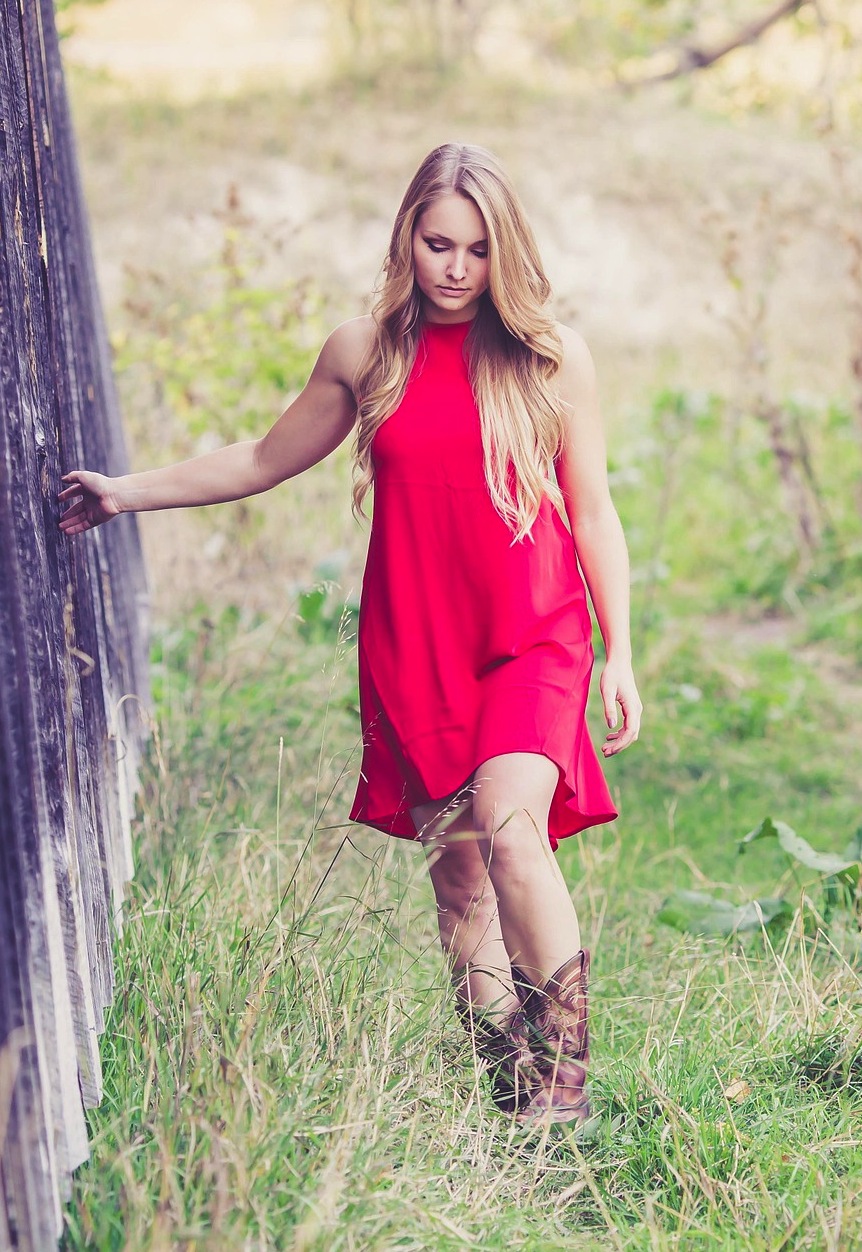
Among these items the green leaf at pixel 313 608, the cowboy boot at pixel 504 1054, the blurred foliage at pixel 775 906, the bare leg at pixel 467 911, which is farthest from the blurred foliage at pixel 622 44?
the cowboy boot at pixel 504 1054

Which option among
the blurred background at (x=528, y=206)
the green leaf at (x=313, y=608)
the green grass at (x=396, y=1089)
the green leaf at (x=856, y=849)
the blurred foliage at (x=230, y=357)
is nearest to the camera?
the green grass at (x=396, y=1089)

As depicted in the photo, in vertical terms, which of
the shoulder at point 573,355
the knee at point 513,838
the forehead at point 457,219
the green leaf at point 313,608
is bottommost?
the knee at point 513,838

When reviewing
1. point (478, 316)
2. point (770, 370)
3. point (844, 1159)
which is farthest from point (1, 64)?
point (770, 370)

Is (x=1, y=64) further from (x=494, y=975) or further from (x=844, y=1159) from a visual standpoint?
(x=844, y=1159)

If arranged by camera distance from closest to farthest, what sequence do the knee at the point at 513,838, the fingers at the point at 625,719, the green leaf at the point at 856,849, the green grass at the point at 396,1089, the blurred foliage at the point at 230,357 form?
the green grass at the point at 396,1089
the knee at the point at 513,838
the fingers at the point at 625,719
the green leaf at the point at 856,849
the blurred foliage at the point at 230,357

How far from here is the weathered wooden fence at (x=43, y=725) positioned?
1683mm

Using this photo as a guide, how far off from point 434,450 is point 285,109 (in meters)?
17.5

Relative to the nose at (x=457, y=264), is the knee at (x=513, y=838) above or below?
below

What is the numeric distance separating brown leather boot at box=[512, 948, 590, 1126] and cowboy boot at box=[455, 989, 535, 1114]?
2cm

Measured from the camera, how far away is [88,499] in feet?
8.80

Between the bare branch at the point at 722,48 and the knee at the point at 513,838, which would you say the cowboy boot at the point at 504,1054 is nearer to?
the knee at the point at 513,838

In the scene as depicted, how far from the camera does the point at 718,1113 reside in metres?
2.61

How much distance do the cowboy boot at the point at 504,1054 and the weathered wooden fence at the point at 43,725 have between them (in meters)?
0.72

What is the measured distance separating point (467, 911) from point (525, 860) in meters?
0.34
